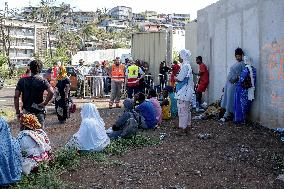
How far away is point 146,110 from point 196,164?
3183 millimetres

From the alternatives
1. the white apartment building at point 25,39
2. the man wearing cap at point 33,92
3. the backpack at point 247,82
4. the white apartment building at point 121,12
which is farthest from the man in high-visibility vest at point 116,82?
the white apartment building at point 121,12

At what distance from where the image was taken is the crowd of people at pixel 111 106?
238 inches

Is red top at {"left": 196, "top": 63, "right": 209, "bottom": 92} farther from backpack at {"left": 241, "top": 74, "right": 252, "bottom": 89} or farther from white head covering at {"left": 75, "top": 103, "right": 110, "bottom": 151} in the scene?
white head covering at {"left": 75, "top": 103, "right": 110, "bottom": 151}

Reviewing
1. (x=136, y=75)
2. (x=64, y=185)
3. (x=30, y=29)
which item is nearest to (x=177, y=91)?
(x=64, y=185)

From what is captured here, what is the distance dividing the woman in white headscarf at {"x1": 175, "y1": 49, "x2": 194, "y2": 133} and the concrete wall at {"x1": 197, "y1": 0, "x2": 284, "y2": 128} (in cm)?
172

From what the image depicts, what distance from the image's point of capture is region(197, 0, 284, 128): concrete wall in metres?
9.02

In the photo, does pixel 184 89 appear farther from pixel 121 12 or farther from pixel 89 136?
pixel 121 12

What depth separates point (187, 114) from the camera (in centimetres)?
941

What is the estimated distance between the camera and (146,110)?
10016 millimetres

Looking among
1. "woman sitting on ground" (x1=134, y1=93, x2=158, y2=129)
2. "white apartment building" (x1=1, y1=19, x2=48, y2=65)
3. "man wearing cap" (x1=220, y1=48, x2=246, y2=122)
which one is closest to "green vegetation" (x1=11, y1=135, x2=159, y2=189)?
"woman sitting on ground" (x1=134, y1=93, x2=158, y2=129)

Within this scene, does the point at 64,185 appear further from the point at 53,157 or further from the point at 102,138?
the point at 102,138

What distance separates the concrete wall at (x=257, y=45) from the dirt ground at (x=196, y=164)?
1.99 feet

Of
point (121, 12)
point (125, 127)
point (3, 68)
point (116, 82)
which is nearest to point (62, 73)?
point (116, 82)

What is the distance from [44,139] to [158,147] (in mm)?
2666
